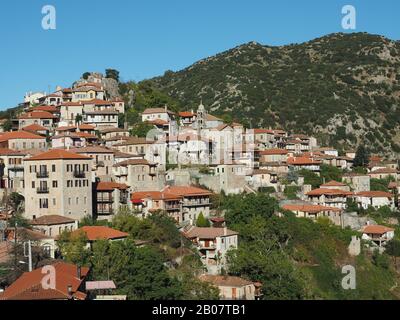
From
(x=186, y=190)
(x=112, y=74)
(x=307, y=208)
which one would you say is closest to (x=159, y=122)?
(x=307, y=208)

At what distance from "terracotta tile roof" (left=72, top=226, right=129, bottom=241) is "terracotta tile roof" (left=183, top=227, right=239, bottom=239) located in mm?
4869

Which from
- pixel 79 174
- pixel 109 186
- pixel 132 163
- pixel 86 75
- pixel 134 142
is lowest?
pixel 109 186

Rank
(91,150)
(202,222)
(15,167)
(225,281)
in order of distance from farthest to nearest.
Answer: (91,150), (15,167), (202,222), (225,281)

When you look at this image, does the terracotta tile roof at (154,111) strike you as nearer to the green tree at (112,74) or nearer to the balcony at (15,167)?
the green tree at (112,74)

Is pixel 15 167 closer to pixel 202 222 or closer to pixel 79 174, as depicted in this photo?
pixel 79 174

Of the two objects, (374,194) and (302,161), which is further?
(302,161)

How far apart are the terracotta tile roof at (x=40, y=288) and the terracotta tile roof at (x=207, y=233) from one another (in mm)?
15021

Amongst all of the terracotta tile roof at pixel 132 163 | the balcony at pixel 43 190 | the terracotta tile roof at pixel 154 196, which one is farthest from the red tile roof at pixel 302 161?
the balcony at pixel 43 190

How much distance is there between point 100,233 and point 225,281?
303 inches

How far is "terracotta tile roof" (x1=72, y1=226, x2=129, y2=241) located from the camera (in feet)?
125

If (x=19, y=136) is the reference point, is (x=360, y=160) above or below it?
below

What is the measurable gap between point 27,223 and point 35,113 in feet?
99.8

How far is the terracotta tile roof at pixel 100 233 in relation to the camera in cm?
3803

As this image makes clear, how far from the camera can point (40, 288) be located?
2459cm
